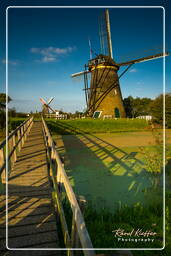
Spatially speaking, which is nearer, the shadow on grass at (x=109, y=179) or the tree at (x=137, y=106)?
the shadow on grass at (x=109, y=179)

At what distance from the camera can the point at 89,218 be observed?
3.99 m

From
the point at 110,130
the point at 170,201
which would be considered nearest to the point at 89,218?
the point at 170,201

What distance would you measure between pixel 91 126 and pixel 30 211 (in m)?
20.0

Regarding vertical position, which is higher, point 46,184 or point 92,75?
point 92,75

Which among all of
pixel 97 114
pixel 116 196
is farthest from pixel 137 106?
pixel 116 196

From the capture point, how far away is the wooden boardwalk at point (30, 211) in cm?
235

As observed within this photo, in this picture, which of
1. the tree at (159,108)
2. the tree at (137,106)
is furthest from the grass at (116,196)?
the tree at (137,106)

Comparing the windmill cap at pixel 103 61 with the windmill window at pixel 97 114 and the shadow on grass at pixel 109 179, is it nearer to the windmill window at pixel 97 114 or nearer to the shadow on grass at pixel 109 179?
the windmill window at pixel 97 114

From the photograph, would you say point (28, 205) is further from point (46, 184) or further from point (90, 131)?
point (90, 131)

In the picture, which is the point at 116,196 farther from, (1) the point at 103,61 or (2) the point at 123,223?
(1) the point at 103,61

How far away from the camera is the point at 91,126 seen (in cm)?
2283

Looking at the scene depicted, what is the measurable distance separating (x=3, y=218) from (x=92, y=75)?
25.2 meters

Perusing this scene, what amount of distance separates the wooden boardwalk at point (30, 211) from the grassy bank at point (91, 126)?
53.0 feet

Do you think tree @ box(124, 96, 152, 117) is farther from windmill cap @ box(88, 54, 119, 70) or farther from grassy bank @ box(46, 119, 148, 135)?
windmill cap @ box(88, 54, 119, 70)
